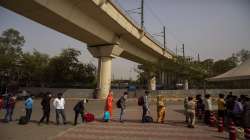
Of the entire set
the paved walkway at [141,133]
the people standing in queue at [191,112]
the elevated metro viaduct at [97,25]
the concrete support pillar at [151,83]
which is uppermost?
the elevated metro viaduct at [97,25]

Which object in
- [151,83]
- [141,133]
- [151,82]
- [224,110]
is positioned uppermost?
[151,82]

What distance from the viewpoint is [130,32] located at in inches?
1214

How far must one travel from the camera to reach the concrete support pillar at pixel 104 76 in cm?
3416

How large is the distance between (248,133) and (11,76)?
48712 millimetres

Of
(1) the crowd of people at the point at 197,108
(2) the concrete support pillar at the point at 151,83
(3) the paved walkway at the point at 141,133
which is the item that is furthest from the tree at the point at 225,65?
(3) the paved walkway at the point at 141,133

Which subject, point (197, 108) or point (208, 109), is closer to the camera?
point (208, 109)

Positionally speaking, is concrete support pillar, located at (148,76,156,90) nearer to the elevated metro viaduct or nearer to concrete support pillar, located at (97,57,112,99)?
the elevated metro viaduct

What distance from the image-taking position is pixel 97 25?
1043 inches

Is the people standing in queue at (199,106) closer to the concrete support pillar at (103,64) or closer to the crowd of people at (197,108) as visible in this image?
the crowd of people at (197,108)

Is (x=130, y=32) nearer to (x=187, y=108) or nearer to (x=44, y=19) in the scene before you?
(x=44, y=19)

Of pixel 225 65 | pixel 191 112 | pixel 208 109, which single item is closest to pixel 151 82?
pixel 225 65

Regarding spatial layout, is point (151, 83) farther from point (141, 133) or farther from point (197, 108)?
point (141, 133)

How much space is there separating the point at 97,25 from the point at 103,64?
353 inches

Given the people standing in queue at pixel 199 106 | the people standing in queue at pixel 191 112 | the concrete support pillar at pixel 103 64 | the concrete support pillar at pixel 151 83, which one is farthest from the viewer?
the concrete support pillar at pixel 151 83
